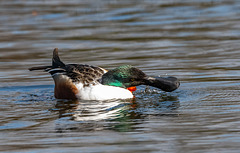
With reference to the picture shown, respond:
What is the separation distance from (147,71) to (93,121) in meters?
3.77

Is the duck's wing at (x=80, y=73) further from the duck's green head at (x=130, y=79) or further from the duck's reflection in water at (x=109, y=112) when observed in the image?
the duck's reflection in water at (x=109, y=112)

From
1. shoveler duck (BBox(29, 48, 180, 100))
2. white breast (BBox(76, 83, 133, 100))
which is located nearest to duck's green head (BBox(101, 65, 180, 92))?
shoveler duck (BBox(29, 48, 180, 100))

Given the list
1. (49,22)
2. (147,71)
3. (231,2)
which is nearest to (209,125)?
(147,71)

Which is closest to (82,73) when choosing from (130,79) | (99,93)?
(99,93)

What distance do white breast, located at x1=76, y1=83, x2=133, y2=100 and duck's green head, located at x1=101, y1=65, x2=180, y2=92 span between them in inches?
5.6

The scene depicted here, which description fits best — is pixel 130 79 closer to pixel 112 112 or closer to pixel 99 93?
pixel 99 93

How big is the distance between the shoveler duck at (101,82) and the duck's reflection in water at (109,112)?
129 millimetres

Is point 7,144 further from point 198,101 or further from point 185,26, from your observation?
point 185,26

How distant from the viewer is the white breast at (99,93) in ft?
26.7

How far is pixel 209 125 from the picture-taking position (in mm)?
6359

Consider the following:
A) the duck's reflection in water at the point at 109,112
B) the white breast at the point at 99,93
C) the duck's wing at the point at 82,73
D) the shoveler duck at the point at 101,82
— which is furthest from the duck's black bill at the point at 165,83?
the duck's wing at the point at 82,73

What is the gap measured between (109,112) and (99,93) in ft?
2.61

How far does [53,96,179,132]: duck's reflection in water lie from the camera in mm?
6570

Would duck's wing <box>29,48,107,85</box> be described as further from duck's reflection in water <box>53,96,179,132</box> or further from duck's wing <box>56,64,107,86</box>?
duck's reflection in water <box>53,96,179,132</box>
